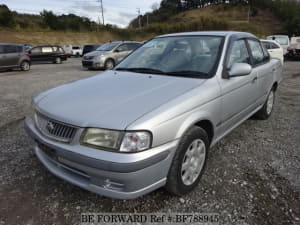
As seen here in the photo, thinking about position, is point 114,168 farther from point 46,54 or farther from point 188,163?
point 46,54

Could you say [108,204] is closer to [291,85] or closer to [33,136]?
[33,136]

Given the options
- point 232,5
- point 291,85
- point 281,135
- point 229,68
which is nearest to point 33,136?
point 229,68

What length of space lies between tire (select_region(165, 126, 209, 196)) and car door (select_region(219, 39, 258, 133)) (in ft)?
1.77

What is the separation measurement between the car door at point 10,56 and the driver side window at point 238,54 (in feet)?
42.0

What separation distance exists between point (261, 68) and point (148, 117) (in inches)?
101

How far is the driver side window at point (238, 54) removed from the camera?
108 inches

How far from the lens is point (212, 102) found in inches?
89.1

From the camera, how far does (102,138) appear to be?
1688 mm

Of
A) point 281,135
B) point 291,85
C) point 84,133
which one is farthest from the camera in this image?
point 291,85

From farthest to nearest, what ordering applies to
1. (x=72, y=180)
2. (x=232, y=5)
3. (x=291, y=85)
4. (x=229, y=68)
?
(x=232, y=5) → (x=291, y=85) → (x=229, y=68) → (x=72, y=180)

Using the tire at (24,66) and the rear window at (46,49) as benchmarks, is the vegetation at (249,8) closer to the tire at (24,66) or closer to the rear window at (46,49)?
the rear window at (46,49)

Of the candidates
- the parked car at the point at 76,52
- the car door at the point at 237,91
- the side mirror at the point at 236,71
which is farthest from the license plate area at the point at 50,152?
the parked car at the point at 76,52

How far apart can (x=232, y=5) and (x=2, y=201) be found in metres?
87.7

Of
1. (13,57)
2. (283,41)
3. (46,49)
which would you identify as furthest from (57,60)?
(283,41)
